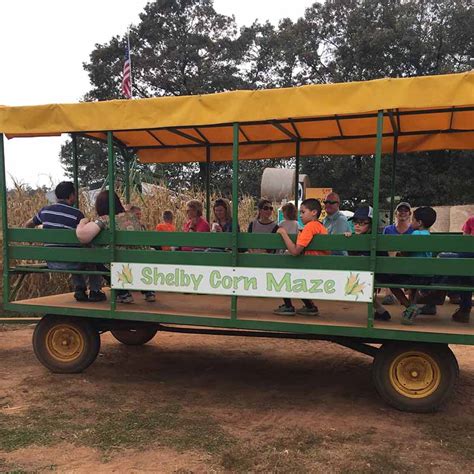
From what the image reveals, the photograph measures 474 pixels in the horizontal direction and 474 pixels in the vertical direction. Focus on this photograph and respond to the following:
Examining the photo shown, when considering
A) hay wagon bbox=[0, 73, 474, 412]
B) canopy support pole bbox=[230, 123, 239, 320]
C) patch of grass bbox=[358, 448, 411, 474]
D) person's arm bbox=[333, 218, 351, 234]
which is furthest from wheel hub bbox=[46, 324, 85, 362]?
patch of grass bbox=[358, 448, 411, 474]

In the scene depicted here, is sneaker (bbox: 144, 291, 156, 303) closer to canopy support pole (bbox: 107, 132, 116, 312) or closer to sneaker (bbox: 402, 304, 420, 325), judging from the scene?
canopy support pole (bbox: 107, 132, 116, 312)

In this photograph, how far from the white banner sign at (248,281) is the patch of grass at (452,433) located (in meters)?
1.13

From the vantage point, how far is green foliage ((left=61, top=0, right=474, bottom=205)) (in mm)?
26923

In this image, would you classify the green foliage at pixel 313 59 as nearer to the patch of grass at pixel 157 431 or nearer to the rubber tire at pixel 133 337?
the rubber tire at pixel 133 337

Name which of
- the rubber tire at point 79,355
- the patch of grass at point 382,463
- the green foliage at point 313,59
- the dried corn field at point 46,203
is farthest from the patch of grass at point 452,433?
the green foliage at point 313,59

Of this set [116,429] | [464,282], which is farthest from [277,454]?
[464,282]

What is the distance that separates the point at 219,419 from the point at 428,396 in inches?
69.4

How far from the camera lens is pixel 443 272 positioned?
3.93 metres

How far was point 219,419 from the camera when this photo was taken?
13.4 ft

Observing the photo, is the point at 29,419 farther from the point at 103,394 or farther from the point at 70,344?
the point at 70,344

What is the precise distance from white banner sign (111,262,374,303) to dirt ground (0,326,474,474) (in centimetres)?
103

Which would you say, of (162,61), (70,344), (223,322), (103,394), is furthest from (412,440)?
(162,61)

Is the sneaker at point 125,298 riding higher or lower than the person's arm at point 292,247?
lower

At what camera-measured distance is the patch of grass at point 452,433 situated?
358 centimetres
